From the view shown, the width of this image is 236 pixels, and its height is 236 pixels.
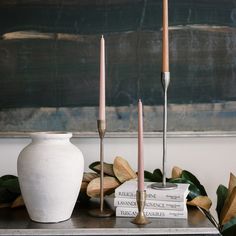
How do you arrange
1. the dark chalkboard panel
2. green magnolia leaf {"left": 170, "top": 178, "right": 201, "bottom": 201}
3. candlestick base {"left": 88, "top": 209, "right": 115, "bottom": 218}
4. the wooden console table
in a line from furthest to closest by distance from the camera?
the dark chalkboard panel → green magnolia leaf {"left": 170, "top": 178, "right": 201, "bottom": 201} → candlestick base {"left": 88, "top": 209, "right": 115, "bottom": 218} → the wooden console table

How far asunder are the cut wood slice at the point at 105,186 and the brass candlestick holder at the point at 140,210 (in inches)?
6.9

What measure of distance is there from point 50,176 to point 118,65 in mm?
511

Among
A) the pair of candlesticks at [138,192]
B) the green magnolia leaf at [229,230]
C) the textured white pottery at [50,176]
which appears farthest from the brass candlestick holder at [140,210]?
the green magnolia leaf at [229,230]

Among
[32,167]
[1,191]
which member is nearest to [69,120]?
[1,191]

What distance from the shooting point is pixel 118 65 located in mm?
1311

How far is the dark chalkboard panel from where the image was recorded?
131 cm

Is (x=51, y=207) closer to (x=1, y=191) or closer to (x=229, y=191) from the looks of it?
(x=1, y=191)

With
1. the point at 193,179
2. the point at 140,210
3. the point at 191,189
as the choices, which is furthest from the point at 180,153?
the point at 140,210

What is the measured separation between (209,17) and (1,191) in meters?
0.76

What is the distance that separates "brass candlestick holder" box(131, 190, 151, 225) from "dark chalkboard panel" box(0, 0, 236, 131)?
1.42 feet

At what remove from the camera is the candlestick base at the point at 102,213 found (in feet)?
3.19

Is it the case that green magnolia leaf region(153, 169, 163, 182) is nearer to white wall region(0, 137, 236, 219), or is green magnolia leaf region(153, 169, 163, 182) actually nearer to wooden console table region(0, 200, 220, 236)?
white wall region(0, 137, 236, 219)

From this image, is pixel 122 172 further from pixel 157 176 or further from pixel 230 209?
pixel 230 209

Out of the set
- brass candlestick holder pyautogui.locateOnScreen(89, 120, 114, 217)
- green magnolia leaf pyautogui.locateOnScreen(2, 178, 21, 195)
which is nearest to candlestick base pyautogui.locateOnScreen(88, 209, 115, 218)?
brass candlestick holder pyautogui.locateOnScreen(89, 120, 114, 217)
